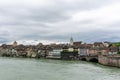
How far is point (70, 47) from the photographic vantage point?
121312mm

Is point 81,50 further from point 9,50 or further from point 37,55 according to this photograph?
point 9,50

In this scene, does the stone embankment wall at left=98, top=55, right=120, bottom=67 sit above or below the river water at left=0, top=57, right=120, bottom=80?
above

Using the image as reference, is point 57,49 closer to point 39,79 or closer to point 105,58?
point 105,58

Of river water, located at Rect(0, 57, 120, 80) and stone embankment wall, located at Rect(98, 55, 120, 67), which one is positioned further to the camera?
stone embankment wall, located at Rect(98, 55, 120, 67)

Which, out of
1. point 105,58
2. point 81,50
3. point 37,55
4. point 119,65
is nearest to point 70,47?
point 81,50

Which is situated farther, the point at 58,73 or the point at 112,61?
the point at 112,61

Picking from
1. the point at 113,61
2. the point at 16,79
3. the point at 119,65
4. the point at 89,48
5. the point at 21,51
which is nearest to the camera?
the point at 16,79

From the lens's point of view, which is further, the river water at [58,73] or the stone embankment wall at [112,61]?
the stone embankment wall at [112,61]

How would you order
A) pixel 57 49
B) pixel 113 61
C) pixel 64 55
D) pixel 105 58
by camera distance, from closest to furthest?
1. pixel 113 61
2. pixel 105 58
3. pixel 64 55
4. pixel 57 49

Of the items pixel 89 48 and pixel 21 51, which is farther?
pixel 21 51

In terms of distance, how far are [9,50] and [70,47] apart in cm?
4325

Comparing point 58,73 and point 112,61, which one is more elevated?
point 112,61

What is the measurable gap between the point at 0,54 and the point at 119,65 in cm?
10012

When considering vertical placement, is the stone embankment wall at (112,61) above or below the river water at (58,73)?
above
